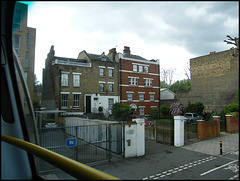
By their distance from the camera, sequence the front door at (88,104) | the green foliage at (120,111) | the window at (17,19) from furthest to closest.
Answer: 1. the front door at (88,104)
2. the green foliage at (120,111)
3. the window at (17,19)

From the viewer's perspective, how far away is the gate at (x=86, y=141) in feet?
8.39

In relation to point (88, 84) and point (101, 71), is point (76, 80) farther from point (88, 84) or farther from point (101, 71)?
point (101, 71)

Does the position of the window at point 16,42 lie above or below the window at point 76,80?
below

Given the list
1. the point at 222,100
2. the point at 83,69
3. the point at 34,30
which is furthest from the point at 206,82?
the point at 83,69

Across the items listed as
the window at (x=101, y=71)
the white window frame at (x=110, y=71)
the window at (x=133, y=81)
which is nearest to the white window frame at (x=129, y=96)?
the window at (x=133, y=81)

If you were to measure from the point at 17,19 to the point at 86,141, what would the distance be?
228 cm

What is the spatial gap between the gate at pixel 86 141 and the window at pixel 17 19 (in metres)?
1.54

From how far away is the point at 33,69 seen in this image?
1.51m

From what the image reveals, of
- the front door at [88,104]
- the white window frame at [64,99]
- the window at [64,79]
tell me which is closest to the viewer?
the window at [64,79]

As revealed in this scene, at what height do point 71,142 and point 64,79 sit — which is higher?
point 64,79

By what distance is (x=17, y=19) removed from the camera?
4.00ft

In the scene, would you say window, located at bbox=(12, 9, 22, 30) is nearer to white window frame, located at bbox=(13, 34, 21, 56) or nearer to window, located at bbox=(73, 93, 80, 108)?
white window frame, located at bbox=(13, 34, 21, 56)

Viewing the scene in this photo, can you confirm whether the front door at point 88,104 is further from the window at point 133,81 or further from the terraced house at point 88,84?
the window at point 133,81

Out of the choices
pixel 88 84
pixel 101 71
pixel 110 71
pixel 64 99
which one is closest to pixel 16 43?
pixel 64 99
